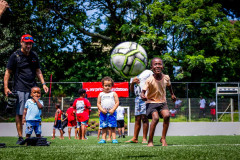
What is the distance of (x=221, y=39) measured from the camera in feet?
70.8

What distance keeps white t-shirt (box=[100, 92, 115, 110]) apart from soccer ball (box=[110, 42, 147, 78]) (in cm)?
170

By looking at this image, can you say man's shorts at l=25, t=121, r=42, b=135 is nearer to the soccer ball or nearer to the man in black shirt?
the man in black shirt

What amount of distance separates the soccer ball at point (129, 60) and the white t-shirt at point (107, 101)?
1.70 m

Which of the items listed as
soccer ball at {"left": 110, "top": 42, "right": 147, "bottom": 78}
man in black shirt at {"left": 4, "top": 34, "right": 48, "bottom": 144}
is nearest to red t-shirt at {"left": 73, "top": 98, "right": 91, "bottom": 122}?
man in black shirt at {"left": 4, "top": 34, "right": 48, "bottom": 144}

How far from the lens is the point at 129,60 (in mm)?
5547

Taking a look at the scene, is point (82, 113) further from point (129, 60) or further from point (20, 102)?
point (129, 60)

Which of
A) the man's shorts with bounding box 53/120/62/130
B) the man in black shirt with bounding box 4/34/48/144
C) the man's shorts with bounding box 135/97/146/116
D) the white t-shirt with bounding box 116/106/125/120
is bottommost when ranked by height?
the man's shorts with bounding box 53/120/62/130

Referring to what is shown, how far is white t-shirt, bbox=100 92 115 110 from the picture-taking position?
7.24 meters

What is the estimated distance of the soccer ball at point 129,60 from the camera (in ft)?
18.2

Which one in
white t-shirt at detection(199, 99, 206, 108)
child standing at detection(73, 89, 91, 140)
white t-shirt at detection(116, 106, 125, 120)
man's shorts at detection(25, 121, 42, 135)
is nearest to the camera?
man's shorts at detection(25, 121, 42, 135)

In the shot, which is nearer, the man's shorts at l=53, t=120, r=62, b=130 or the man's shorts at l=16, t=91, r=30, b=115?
the man's shorts at l=16, t=91, r=30, b=115

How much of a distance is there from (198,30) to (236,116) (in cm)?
739

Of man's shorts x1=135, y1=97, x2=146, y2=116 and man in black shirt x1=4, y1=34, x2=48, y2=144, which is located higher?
man in black shirt x1=4, y1=34, x2=48, y2=144

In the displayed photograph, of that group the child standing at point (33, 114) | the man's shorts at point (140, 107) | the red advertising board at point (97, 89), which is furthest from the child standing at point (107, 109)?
the red advertising board at point (97, 89)
